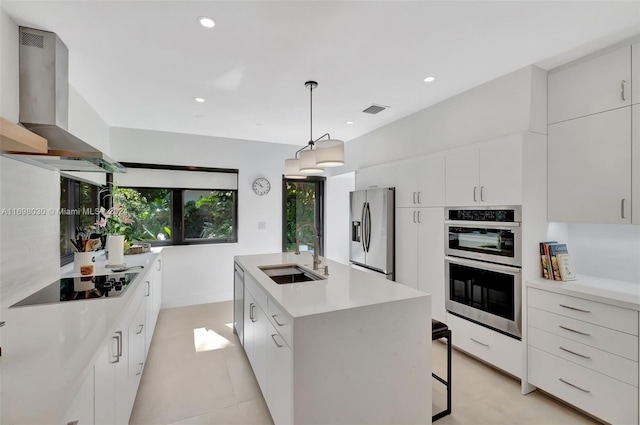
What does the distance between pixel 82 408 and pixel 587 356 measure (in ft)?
9.48

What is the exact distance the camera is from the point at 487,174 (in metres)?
2.68

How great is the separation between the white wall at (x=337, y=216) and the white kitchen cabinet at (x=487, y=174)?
275 cm

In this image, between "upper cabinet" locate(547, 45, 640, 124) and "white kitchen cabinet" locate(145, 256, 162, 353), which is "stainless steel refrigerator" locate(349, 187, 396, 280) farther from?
"white kitchen cabinet" locate(145, 256, 162, 353)

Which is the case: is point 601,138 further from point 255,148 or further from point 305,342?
point 255,148

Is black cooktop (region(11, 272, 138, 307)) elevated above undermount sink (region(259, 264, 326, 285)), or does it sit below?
above

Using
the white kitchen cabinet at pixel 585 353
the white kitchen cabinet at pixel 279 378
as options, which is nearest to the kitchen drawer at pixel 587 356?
the white kitchen cabinet at pixel 585 353

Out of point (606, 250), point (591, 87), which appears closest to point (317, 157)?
point (591, 87)

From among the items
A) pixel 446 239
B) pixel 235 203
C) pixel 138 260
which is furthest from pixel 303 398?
pixel 235 203

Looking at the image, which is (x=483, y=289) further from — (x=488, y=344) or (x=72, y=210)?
(x=72, y=210)

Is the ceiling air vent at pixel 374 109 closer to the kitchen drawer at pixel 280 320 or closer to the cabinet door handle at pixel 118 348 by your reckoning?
the kitchen drawer at pixel 280 320

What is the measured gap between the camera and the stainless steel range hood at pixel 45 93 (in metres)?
1.89

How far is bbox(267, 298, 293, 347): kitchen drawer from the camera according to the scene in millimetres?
1580

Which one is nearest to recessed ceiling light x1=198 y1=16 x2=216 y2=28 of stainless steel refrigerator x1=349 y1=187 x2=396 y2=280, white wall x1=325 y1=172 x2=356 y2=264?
stainless steel refrigerator x1=349 y1=187 x2=396 y2=280

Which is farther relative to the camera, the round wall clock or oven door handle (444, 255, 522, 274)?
the round wall clock
